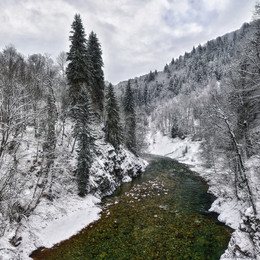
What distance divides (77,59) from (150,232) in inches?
963

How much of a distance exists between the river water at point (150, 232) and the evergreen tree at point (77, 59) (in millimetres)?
17224

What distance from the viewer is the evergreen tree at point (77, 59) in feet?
74.8

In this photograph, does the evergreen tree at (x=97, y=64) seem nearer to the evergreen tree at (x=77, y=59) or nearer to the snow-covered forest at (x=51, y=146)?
the snow-covered forest at (x=51, y=146)

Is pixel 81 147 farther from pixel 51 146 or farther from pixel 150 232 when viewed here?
pixel 150 232

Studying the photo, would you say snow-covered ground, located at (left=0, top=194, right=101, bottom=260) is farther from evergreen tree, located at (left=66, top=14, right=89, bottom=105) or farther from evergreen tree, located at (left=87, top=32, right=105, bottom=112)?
evergreen tree, located at (left=87, top=32, right=105, bottom=112)

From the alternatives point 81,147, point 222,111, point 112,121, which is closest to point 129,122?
point 112,121

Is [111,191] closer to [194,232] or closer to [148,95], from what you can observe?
[194,232]

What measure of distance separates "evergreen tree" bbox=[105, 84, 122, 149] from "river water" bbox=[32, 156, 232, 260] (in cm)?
991

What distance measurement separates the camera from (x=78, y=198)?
50.3 feet

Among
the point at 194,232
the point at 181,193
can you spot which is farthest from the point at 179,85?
the point at 194,232

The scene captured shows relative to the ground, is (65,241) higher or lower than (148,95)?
lower

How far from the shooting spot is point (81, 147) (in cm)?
1672

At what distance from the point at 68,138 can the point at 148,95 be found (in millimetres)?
117714

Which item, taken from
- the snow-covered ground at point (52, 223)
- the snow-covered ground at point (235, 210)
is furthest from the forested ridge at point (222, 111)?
the snow-covered ground at point (52, 223)
